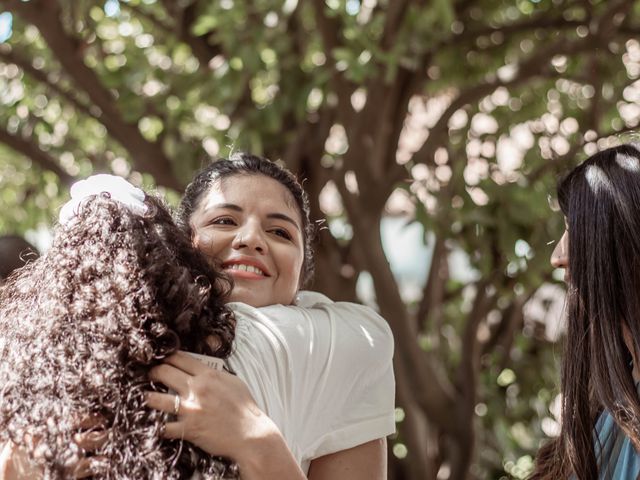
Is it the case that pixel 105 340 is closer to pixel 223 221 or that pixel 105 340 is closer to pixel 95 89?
pixel 223 221

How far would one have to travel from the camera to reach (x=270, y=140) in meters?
4.90

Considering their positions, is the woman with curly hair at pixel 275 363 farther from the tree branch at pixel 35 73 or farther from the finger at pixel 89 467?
the tree branch at pixel 35 73

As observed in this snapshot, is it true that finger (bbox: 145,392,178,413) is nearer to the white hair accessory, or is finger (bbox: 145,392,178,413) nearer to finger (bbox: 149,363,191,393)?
finger (bbox: 149,363,191,393)

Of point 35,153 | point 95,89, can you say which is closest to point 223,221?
Answer: point 95,89

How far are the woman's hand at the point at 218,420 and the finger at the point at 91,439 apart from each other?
0.36ft

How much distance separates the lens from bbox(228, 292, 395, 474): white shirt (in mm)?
2168

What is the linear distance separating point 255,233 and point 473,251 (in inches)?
94.2

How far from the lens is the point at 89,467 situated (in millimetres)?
1812

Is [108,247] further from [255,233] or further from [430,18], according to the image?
[430,18]

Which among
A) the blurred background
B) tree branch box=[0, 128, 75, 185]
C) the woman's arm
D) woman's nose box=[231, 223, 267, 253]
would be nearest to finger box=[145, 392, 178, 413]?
the woman's arm

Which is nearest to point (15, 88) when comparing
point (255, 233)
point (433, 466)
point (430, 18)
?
point (430, 18)

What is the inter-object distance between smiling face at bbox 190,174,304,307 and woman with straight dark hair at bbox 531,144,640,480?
79 cm

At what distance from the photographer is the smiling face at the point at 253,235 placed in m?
2.56

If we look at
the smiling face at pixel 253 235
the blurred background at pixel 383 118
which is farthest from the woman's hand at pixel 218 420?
→ the blurred background at pixel 383 118
